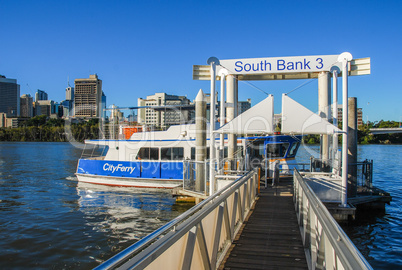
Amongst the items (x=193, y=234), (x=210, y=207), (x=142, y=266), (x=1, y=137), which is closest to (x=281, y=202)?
(x=210, y=207)

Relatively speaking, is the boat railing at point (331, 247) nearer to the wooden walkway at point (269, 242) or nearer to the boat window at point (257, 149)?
the wooden walkway at point (269, 242)

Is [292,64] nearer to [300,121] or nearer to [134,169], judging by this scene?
[300,121]

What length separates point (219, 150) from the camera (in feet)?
43.4

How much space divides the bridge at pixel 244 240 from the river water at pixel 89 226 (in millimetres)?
4402

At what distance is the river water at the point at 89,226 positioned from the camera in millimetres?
10453

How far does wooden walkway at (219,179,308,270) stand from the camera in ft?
18.5

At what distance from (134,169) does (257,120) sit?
1322 centimetres

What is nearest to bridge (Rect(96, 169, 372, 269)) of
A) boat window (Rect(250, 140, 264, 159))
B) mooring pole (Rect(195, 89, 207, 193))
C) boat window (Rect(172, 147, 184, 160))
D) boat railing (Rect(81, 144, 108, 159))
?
mooring pole (Rect(195, 89, 207, 193))

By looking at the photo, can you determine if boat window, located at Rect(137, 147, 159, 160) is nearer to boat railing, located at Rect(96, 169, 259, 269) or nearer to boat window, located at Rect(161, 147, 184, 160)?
boat window, located at Rect(161, 147, 184, 160)

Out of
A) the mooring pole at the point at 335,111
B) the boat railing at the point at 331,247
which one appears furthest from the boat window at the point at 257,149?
the boat railing at the point at 331,247

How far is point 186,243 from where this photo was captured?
12.6ft

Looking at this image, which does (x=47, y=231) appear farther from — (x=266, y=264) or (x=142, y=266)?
(x=142, y=266)

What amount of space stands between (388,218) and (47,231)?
49.7 feet

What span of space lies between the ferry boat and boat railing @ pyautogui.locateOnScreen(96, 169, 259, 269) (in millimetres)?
12629
